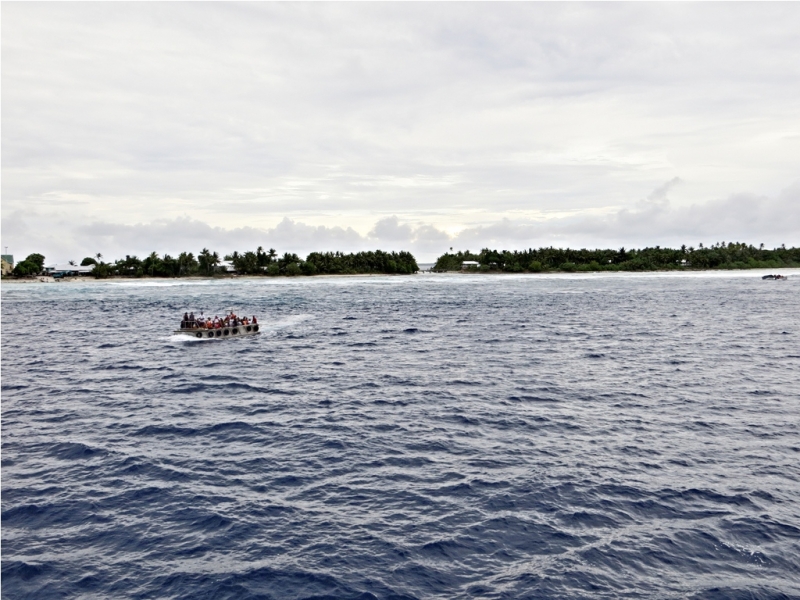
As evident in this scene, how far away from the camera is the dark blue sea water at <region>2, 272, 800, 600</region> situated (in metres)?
18.3

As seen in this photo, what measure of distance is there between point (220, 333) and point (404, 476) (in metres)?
51.1

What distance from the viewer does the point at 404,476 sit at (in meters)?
25.5

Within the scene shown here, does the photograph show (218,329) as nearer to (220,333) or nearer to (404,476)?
(220,333)

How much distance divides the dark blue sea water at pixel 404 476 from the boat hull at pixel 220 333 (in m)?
13.6

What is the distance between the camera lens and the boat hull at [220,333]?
70.7m

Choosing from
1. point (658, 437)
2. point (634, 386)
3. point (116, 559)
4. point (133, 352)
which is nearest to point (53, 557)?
point (116, 559)

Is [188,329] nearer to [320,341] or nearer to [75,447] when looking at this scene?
[320,341]

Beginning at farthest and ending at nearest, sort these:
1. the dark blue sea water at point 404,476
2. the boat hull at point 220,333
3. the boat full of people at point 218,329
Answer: the boat full of people at point 218,329 → the boat hull at point 220,333 → the dark blue sea water at point 404,476

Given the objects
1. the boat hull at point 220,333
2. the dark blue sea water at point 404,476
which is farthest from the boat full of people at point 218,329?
the dark blue sea water at point 404,476

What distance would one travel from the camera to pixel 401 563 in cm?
1872

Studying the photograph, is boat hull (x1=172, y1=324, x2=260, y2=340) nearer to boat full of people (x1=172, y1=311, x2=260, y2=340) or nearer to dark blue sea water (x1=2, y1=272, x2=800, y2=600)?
boat full of people (x1=172, y1=311, x2=260, y2=340)

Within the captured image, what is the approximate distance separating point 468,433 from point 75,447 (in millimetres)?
21086

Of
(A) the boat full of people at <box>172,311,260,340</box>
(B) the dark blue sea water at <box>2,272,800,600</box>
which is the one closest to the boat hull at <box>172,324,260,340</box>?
(A) the boat full of people at <box>172,311,260,340</box>

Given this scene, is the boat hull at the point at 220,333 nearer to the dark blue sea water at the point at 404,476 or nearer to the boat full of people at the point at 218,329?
the boat full of people at the point at 218,329
